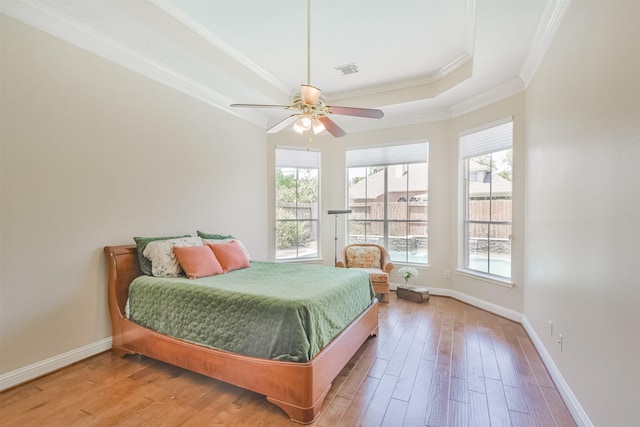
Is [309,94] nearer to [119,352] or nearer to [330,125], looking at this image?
[330,125]

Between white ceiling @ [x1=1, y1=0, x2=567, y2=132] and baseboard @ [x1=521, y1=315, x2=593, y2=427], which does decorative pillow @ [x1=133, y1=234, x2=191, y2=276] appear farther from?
baseboard @ [x1=521, y1=315, x2=593, y2=427]

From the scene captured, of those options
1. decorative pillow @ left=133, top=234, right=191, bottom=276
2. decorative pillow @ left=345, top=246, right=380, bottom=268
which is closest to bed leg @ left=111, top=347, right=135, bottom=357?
decorative pillow @ left=133, top=234, right=191, bottom=276

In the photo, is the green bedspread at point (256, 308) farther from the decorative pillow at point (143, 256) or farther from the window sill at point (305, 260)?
the window sill at point (305, 260)

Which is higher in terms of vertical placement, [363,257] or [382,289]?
[363,257]

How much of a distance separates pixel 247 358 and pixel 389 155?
3.85 m

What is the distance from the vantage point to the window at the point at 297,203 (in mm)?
5078

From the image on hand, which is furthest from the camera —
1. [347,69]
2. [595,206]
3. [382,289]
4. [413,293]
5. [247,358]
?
[413,293]

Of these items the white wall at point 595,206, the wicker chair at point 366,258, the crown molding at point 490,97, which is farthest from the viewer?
the wicker chair at point 366,258

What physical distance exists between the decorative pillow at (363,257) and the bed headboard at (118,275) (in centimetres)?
299

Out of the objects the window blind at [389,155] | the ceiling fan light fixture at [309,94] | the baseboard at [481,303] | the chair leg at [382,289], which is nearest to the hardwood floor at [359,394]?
the baseboard at [481,303]

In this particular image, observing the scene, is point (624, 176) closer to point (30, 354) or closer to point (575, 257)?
point (575, 257)

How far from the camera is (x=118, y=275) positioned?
→ 2707 millimetres

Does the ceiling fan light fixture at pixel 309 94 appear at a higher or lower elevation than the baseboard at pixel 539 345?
higher

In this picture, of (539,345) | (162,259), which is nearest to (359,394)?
(539,345)
